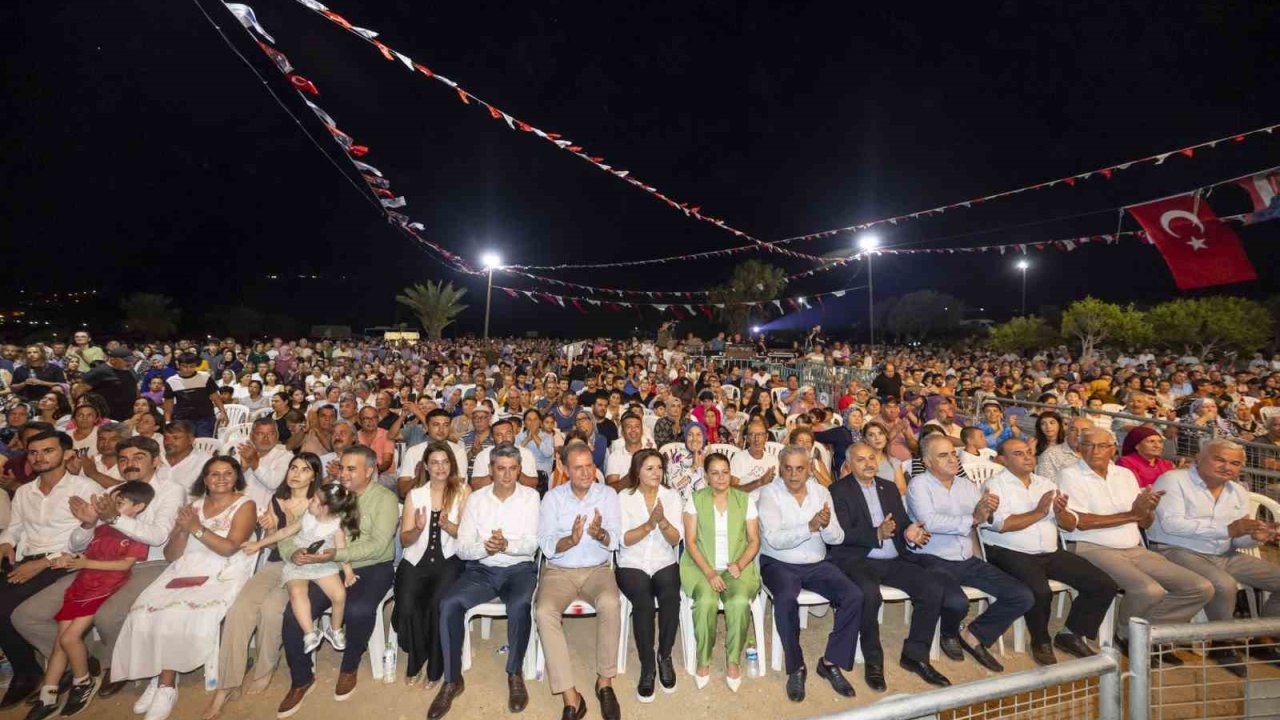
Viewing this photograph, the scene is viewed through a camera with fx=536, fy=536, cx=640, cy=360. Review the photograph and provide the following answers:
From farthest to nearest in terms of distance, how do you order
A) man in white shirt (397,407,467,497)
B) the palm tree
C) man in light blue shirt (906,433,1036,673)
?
the palm tree → man in white shirt (397,407,467,497) → man in light blue shirt (906,433,1036,673)

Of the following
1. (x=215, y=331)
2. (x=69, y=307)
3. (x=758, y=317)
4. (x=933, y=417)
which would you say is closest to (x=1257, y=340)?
(x=758, y=317)

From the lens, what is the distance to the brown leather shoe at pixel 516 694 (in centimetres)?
304

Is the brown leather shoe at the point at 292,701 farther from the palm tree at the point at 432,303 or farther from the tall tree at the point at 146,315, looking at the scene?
the tall tree at the point at 146,315

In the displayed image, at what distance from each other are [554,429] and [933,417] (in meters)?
4.58

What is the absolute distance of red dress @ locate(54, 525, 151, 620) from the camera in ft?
10.2

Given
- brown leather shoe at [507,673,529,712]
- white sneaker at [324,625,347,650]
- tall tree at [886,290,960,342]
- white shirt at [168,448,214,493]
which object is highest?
tall tree at [886,290,960,342]

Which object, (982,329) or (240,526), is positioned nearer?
(240,526)

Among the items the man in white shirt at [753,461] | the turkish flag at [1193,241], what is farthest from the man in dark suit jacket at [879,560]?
the turkish flag at [1193,241]

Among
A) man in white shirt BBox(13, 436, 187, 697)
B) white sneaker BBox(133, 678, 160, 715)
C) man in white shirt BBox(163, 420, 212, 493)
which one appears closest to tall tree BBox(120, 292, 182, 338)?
man in white shirt BBox(163, 420, 212, 493)

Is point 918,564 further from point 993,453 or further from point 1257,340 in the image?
point 1257,340

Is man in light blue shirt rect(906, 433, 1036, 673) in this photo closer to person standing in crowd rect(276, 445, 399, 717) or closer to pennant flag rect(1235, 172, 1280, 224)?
person standing in crowd rect(276, 445, 399, 717)

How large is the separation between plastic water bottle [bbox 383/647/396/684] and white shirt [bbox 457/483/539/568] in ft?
2.19

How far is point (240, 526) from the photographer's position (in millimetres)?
3342

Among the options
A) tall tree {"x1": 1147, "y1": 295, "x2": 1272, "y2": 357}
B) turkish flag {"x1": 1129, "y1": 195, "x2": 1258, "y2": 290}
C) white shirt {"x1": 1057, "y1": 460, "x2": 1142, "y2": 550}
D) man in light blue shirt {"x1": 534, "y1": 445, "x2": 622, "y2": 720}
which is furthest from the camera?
tall tree {"x1": 1147, "y1": 295, "x2": 1272, "y2": 357}
